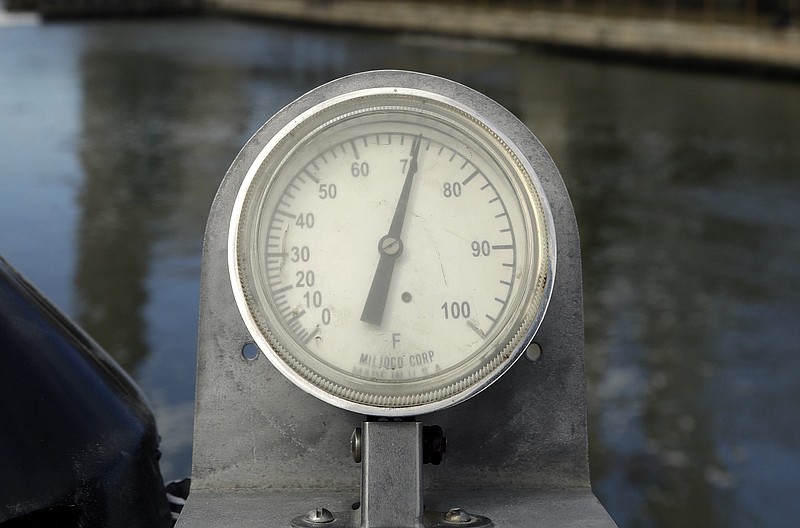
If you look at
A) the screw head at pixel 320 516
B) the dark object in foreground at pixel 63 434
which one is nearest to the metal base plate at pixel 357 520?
the screw head at pixel 320 516

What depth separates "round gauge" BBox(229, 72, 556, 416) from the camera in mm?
1399

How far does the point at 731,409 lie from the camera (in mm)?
5125

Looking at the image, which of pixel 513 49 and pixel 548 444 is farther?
pixel 513 49

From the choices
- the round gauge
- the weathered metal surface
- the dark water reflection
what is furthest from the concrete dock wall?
the round gauge

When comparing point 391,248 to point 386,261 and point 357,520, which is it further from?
point 357,520

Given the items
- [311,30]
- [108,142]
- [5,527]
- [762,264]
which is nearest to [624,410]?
[762,264]

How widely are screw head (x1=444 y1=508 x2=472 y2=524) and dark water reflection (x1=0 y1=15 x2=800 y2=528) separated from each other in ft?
8.25

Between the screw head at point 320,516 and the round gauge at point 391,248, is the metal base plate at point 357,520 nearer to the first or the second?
the screw head at point 320,516

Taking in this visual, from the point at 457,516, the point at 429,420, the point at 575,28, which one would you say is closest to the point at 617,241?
the point at 429,420

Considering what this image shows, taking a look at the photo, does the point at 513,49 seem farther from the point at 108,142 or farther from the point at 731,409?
the point at 731,409

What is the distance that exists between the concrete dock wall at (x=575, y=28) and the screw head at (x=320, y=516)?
1994 centimetres

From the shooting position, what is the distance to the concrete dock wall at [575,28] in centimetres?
2136

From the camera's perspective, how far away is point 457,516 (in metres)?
1.44

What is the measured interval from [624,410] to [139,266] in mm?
3156
